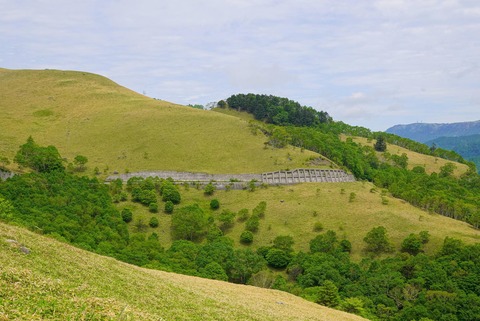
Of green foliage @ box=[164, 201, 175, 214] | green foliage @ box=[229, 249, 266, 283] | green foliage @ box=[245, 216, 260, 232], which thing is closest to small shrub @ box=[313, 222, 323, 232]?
green foliage @ box=[245, 216, 260, 232]

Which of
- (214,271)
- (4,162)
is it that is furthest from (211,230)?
(4,162)

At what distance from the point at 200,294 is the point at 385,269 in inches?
2326

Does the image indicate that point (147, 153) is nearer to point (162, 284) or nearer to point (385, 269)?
point (385, 269)

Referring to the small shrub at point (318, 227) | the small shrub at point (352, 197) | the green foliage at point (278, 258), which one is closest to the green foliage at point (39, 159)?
the green foliage at point (278, 258)

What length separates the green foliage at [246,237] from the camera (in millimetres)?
102500

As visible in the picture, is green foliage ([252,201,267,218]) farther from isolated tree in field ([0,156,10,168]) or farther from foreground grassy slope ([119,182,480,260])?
isolated tree in field ([0,156,10,168])

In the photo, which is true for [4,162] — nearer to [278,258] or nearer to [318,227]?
[278,258]

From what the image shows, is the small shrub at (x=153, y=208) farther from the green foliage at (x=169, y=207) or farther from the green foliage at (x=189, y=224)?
the green foliage at (x=189, y=224)

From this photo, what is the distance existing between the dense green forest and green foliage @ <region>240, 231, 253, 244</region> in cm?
34

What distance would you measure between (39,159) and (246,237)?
65.5 m

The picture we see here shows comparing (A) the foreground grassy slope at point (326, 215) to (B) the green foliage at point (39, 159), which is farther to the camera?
(B) the green foliage at point (39, 159)

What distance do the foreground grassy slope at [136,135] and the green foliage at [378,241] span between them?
4629cm

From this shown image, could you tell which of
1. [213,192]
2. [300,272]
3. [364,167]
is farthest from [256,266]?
[364,167]

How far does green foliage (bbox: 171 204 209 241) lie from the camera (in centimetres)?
10275
